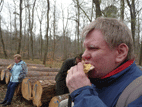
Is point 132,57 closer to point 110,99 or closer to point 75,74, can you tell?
point 110,99

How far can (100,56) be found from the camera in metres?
0.94

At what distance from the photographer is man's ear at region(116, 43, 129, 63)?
948mm

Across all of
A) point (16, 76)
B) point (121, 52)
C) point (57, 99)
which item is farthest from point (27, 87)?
point (121, 52)

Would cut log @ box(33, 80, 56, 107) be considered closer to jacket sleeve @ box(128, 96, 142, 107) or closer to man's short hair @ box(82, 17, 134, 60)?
man's short hair @ box(82, 17, 134, 60)

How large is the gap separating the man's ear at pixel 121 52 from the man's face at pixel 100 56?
39 mm

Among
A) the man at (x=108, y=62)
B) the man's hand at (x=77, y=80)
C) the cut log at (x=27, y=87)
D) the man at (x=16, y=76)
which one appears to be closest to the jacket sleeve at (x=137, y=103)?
the man at (x=108, y=62)

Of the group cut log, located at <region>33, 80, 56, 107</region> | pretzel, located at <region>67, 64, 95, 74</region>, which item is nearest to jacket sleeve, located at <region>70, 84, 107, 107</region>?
pretzel, located at <region>67, 64, 95, 74</region>

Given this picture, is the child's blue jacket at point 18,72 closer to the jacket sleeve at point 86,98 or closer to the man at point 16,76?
the man at point 16,76

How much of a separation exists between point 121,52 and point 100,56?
0.21 meters

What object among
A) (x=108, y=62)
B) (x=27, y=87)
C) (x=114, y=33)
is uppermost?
(x=114, y=33)

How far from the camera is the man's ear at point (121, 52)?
948 mm

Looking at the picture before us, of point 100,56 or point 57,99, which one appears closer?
point 100,56

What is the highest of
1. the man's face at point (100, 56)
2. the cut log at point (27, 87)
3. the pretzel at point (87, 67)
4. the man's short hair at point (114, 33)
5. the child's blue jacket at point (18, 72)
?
the man's short hair at point (114, 33)

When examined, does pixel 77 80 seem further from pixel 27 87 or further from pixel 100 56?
pixel 27 87
